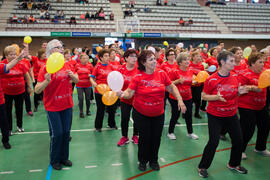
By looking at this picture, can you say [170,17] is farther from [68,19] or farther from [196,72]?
[196,72]

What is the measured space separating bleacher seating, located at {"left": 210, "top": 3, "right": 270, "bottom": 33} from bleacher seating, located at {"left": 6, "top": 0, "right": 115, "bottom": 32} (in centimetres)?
1240

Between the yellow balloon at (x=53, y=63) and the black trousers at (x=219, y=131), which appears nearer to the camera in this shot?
the yellow balloon at (x=53, y=63)

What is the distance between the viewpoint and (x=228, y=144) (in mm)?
4340

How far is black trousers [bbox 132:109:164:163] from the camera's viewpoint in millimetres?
3107

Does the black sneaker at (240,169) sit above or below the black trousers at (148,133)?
below

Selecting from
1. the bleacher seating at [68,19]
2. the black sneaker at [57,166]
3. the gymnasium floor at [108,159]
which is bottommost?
the gymnasium floor at [108,159]

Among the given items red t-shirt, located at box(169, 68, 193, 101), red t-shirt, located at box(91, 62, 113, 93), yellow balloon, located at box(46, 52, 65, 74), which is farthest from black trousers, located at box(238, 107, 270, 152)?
yellow balloon, located at box(46, 52, 65, 74)

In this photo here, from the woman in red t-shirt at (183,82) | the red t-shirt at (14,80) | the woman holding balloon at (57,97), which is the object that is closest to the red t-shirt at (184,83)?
the woman in red t-shirt at (183,82)

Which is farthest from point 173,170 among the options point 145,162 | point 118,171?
point 118,171

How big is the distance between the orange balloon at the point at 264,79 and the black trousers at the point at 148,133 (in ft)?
4.89

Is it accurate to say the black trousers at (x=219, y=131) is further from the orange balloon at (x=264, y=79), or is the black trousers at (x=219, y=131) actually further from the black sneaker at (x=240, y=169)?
the orange balloon at (x=264, y=79)

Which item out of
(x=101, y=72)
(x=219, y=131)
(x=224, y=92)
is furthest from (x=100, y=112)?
(x=224, y=92)

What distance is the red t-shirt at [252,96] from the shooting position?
11.0ft

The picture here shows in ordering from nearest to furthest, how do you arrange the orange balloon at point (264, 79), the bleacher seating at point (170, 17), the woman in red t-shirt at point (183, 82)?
the orange balloon at point (264, 79)
the woman in red t-shirt at point (183, 82)
the bleacher seating at point (170, 17)
